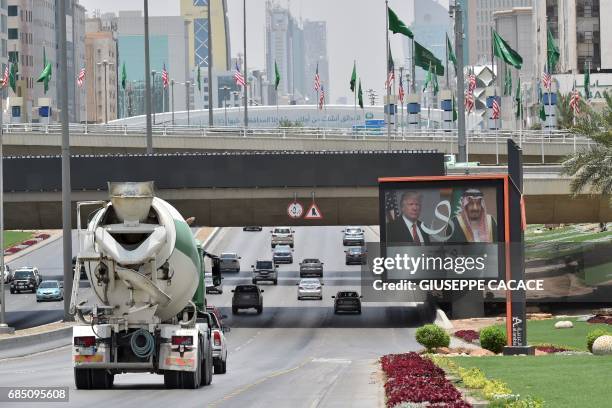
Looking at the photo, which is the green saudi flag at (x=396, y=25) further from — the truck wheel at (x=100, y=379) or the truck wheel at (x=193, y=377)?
the truck wheel at (x=100, y=379)

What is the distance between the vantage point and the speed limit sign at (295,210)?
73.3 metres

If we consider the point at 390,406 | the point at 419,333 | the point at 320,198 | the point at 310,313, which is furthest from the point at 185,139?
the point at 390,406

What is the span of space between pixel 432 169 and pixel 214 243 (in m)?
72.5

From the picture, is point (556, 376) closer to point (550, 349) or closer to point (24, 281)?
point (550, 349)

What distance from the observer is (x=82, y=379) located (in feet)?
110

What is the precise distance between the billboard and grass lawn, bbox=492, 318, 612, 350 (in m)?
5.66

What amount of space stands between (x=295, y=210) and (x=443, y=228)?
23790mm

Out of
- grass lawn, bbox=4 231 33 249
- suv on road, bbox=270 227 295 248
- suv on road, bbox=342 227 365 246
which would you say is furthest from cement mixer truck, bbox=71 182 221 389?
grass lawn, bbox=4 231 33 249

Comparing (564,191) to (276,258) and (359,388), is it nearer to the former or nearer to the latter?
(359,388)

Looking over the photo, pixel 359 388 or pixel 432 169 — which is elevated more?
pixel 432 169

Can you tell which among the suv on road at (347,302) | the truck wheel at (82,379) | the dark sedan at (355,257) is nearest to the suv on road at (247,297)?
the suv on road at (347,302)

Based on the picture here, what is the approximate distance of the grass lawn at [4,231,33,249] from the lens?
145m

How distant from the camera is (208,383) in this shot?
35250 mm

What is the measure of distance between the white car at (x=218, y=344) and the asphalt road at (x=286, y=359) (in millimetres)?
386
